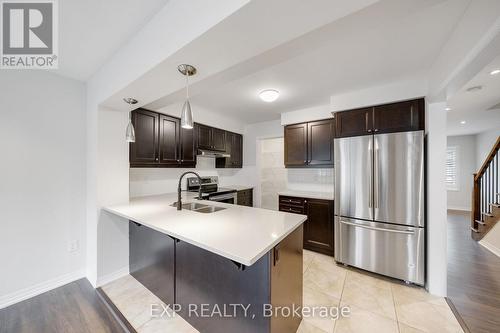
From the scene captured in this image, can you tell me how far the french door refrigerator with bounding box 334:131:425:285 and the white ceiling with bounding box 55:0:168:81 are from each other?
2.60 m

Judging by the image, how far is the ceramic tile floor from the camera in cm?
159

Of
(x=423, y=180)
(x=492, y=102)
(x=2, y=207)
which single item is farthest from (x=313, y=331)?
(x=492, y=102)

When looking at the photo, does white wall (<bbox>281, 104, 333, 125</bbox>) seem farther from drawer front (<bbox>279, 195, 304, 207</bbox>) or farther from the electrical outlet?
the electrical outlet

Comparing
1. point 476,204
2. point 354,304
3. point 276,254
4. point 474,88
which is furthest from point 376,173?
point 476,204

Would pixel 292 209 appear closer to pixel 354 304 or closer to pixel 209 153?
pixel 354 304

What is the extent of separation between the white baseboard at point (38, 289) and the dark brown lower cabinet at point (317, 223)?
10.5 ft

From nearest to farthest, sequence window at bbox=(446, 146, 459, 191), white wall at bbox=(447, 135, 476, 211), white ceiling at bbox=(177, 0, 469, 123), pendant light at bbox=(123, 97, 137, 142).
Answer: white ceiling at bbox=(177, 0, 469, 123) → pendant light at bbox=(123, 97, 137, 142) → white wall at bbox=(447, 135, 476, 211) → window at bbox=(446, 146, 459, 191)

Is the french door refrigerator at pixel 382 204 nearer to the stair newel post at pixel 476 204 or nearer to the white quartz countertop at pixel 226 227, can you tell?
the white quartz countertop at pixel 226 227

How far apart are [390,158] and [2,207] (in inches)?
169

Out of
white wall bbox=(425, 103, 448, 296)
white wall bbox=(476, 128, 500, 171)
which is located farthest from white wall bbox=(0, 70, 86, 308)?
white wall bbox=(476, 128, 500, 171)

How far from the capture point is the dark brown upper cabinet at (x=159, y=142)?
249cm

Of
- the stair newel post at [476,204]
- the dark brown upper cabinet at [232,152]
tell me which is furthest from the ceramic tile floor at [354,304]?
the stair newel post at [476,204]

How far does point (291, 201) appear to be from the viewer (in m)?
3.27

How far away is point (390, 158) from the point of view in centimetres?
226
